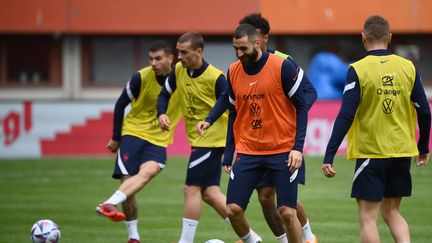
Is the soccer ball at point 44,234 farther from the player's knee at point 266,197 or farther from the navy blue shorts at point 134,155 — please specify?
the player's knee at point 266,197

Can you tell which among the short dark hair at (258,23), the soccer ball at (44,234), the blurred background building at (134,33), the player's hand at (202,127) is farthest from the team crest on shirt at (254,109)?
the blurred background building at (134,33)

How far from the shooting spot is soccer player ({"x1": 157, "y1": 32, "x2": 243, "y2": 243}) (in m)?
10.7

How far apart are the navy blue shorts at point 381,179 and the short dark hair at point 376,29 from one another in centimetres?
105

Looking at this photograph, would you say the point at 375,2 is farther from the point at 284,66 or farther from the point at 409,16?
the point at 284,66

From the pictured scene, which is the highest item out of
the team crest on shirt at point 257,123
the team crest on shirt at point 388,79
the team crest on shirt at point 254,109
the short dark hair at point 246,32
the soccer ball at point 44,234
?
the short dark hair at point 246,32

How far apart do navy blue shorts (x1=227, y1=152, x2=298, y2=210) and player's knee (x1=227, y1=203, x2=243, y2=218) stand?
0.10ft

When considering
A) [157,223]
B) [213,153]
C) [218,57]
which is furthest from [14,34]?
[213,153]

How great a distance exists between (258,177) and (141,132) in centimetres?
272

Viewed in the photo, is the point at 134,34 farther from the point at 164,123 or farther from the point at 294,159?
the point at 294,159

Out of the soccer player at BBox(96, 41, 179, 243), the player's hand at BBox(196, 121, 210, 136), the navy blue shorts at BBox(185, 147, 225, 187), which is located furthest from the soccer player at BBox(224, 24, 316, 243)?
the soccer player at BBox(96, 41, 179, 243)

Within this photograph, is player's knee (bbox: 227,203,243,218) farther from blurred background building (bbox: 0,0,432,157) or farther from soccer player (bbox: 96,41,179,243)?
blurred background building (bbox: 0,0,432,157)

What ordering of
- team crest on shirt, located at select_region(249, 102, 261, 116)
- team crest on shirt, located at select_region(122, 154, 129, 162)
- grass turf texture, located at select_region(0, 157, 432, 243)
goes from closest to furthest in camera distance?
1. team crest on shirt, located at select_region(249, 102, 261, 116)
2. team crest on shirt, located at select_region(122, 154, 129, 162)
3. grass turf texture, located at select_region(0, 157, 432, 243)

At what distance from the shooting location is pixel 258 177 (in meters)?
9.18

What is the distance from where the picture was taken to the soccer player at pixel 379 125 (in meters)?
8.36
